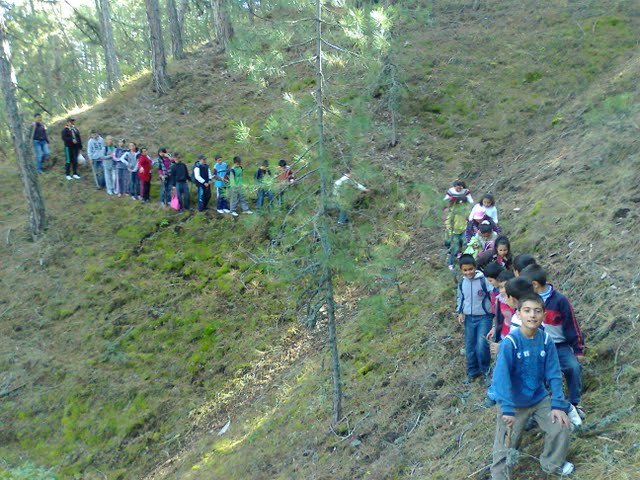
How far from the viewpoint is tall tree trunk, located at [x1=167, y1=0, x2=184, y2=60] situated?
20547 millimetres

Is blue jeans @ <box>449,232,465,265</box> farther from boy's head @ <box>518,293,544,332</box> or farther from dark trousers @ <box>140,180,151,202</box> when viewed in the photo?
dark trousers @ <box>140,180,151,202</box>

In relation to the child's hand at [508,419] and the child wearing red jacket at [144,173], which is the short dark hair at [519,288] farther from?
the child wearing red jacket at [144,173]

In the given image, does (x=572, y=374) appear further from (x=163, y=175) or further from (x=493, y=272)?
(x=163, y=175)

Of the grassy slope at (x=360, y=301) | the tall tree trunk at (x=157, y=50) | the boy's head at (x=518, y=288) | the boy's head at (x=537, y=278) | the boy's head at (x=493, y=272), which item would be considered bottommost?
the grassy slope at (x=360, y=301)

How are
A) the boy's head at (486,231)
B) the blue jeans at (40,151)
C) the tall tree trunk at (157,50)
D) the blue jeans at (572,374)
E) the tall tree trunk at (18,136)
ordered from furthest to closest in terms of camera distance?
1. the tall tree trunk at (157,50)
2. the blue jeans at (40,151)
3. the tall tree trunk at (18,136)
4. the boy's head at (486,231)
5. the blue jeans at (572,374)

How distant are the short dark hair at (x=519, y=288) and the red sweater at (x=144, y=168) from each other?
12.4m

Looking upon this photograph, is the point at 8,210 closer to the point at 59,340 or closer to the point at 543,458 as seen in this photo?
the point at 59,340

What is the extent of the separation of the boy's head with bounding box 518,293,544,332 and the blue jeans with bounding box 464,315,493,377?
2548mm

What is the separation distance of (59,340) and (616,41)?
56.8 feet

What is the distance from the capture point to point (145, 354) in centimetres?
1205

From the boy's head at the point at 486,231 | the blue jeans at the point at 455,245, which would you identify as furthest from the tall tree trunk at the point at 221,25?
the boy's head at the point at 486,231

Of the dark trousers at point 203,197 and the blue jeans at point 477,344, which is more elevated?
the blue jeans at point 477,344

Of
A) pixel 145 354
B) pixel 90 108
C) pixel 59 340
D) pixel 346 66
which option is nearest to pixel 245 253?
pixel 145 354

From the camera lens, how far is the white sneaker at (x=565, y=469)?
181 inches
